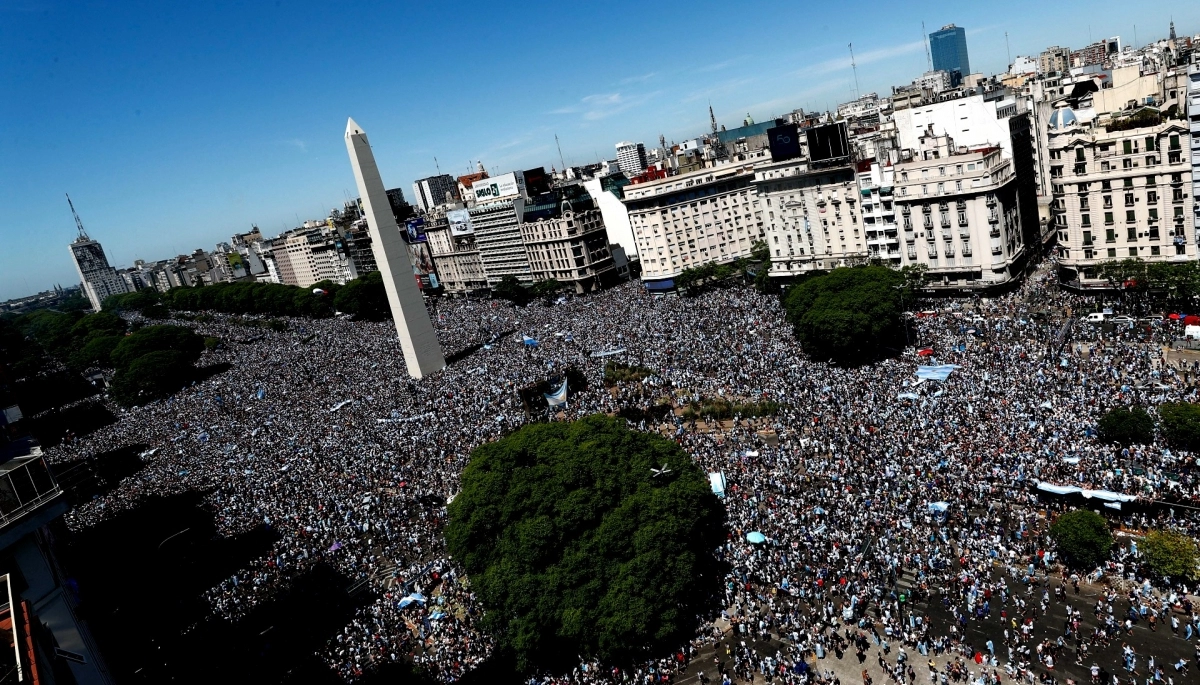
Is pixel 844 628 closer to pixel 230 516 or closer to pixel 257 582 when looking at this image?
pixel 257 582

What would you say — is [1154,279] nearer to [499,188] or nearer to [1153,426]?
[1153,426]

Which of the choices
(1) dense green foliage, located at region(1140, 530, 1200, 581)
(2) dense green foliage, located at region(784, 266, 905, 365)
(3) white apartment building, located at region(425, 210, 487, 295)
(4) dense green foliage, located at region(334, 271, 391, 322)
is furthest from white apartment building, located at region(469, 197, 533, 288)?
(1) dense green foliage, located at region(1140, 530, 1200, 581)

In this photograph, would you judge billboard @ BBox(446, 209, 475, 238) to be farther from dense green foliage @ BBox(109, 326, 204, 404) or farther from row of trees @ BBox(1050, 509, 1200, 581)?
row of trees @ BBox(1050, 509, 1200, 581)

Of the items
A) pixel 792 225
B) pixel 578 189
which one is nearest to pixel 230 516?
pixel 792 225

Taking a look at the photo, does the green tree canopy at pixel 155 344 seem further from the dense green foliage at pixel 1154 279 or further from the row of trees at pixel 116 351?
the dense green foliage at pixel 1154 279

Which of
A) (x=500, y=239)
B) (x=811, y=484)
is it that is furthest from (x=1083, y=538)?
(x=500, y=239)
